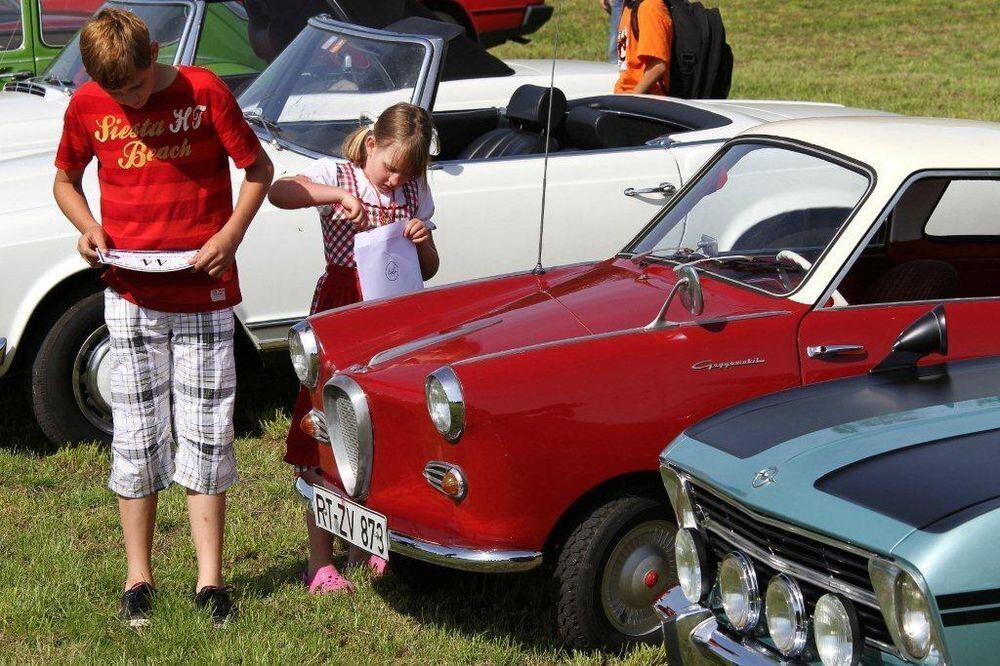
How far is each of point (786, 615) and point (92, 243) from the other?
2.19 metres

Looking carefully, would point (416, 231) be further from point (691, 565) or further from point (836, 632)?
point (836, 632)

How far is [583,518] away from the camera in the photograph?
147 inches

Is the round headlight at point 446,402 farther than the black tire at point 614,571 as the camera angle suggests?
No

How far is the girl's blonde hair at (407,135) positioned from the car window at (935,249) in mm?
1396

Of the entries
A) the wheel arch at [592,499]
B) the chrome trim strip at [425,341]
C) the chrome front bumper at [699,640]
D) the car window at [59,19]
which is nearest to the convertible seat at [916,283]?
the wheel arch at [592,499]

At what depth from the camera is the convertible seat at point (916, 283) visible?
13.9ft

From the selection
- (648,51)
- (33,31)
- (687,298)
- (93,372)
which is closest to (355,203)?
(687,298)

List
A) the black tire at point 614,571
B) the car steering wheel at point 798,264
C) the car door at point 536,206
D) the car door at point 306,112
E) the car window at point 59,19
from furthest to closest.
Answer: the car window at point 59,19
the car door at point 536,206
the car door at point 306,112
the car steering wheel at point 798,264
the black tire at point 614,571

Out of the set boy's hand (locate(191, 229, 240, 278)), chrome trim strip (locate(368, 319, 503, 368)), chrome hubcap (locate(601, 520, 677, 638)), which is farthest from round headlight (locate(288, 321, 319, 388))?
chrome hubcap (locate(601, 520, 677, 638))

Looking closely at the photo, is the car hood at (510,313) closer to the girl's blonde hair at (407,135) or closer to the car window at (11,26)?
the girl's blonde hair at (407,135)

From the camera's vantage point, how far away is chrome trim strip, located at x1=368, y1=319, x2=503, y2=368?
4004mm

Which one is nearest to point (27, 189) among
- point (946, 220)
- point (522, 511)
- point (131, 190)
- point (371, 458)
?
point (131, 190)

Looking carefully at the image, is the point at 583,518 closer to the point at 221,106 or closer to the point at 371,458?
the point at 371,458

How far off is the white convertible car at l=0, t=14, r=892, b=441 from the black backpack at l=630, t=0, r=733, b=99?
129cm
